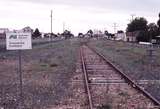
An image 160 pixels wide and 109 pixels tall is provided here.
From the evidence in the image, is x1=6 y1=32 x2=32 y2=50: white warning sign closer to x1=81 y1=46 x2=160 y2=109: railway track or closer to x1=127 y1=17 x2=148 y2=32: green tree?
x1=81 y1=46 x2=160 y2=109: railway track

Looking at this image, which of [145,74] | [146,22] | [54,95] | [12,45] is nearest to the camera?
[12,45]

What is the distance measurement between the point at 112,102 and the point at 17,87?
4.63 m

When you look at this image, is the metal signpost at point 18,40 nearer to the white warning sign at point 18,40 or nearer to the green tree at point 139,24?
the white warning sign at point 18,40

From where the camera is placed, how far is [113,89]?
1538cm

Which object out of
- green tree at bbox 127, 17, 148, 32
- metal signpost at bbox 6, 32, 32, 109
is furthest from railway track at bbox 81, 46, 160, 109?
green tree at bbox 127, 17, 148, 32

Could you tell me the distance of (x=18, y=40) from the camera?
1111 centimetres

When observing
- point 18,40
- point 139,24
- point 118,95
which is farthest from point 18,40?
point 139,24

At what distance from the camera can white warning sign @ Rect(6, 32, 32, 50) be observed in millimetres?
11055

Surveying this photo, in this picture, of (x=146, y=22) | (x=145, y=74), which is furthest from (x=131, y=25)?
(x=145, y=74)

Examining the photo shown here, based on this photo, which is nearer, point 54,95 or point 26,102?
point 26,102

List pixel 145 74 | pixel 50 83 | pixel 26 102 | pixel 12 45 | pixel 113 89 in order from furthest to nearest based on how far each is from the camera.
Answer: pixel 145 74 < pixel 50 83 < pixel 113 89 < pixel 26 102 < pixel 12 45

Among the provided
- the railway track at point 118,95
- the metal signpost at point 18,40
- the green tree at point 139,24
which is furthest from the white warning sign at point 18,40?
the green tree at point 139,24

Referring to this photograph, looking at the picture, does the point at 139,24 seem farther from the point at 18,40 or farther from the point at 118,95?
the point at 18,40

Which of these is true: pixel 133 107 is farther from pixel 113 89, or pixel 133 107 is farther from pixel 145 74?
pixel 145 74
